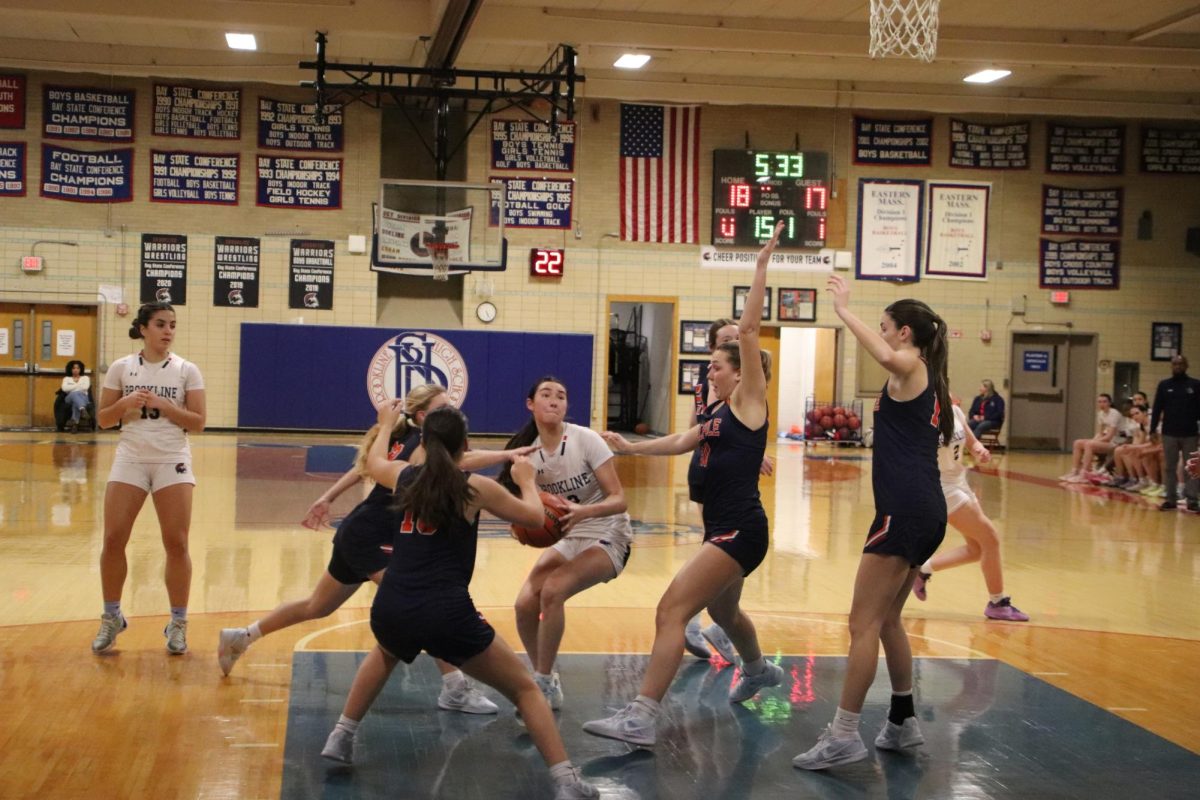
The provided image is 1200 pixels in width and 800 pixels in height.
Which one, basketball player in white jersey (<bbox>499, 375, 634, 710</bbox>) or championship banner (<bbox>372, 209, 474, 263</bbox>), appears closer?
basketball player in white jersey (<bbox>499, 375, 634, 710</bbox>)

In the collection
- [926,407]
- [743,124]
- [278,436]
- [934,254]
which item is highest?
[743,124]

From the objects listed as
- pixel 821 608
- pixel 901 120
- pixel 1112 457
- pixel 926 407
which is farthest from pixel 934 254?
pixel 926 407

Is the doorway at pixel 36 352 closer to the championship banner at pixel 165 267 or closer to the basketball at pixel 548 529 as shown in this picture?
the championship banner at pixel 165 267

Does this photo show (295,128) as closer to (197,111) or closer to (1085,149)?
(197,111)

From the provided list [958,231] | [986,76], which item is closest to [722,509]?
[986,76]

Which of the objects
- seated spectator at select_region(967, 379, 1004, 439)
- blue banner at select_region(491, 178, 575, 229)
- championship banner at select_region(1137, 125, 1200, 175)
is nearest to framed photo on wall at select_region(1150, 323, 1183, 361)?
championship banner at select_region(1137, 125, 1200, 175)

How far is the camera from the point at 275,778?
4.44 m

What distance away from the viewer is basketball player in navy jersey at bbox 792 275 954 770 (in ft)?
15.7

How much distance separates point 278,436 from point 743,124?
33.9 ft

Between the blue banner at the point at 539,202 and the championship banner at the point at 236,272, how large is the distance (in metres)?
4.63

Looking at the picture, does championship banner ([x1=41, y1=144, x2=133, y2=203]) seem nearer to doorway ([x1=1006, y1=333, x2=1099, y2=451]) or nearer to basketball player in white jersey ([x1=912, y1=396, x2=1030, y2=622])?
doorway ([x1=1006, y1=333, x2=1099, y2=451])

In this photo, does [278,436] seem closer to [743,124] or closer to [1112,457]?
[743,124]

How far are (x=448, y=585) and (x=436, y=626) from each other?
0.51 ft

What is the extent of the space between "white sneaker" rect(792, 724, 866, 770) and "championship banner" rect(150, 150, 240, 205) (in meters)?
19.2
